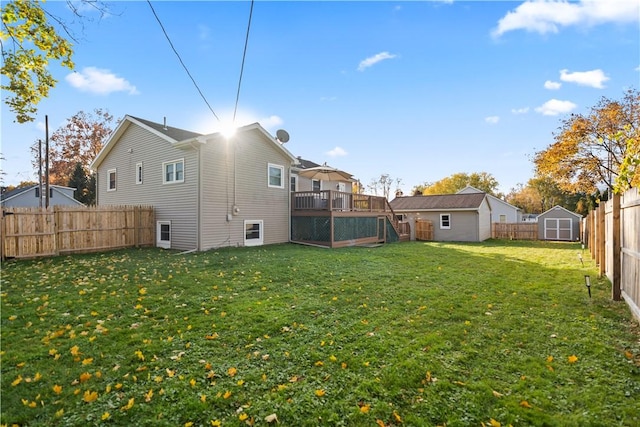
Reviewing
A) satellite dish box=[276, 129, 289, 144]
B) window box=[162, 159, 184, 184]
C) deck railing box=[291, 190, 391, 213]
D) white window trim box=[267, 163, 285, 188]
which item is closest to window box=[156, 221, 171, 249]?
window box=[162, 159, 184, 184]

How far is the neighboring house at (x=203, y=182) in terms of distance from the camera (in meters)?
12.5

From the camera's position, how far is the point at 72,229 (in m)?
11.2

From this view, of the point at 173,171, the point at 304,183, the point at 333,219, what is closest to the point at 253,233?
the point at 333,219

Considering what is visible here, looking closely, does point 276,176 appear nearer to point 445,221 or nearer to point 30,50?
point 30,50

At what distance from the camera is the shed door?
2354cm

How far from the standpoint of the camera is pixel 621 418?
253cm

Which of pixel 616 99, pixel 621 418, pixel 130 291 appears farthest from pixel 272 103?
pixel 616 99

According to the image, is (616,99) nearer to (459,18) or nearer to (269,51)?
(459,18)

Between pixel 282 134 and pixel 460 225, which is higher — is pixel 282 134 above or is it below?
above

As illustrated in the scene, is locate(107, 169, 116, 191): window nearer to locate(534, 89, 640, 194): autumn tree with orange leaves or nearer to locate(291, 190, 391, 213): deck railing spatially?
locate(291, 190, 391, 213): deck railing

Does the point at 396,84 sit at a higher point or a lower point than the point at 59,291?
higher

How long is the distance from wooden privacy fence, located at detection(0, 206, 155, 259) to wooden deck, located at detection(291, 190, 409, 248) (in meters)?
6.85

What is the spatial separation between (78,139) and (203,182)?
87.2 ft

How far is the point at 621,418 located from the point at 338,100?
15316mm
